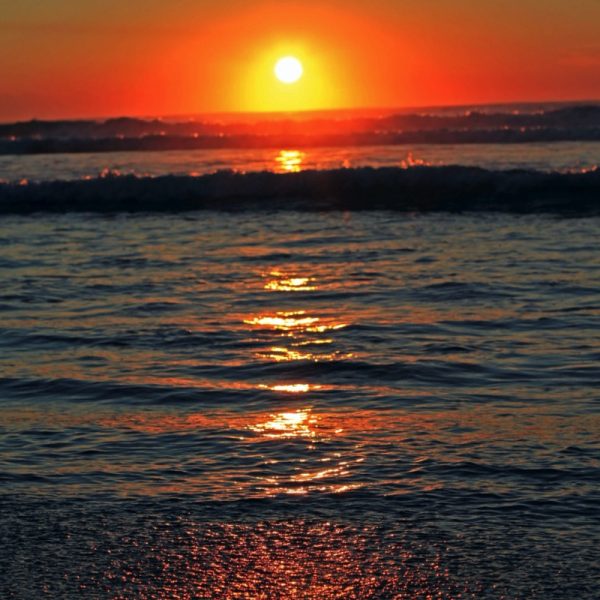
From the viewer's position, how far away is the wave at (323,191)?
73.9 ft

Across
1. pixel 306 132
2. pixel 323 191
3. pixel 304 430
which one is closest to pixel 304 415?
pixel 304 430

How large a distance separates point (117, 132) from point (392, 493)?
5648 centimetres

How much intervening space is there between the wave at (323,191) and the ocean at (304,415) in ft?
15.6

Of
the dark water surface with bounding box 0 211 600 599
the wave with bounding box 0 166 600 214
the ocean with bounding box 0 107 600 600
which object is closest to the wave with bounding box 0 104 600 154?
the wave with bounding box 0 166 600 214

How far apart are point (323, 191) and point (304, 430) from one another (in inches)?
712

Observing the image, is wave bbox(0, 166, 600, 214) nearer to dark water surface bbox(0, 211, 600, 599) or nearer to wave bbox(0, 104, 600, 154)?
dark water surface bbox(0, 211, 600, 599)

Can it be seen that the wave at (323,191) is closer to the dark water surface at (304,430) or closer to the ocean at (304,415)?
the ocean at (304,415)

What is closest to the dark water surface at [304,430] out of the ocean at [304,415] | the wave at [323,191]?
the ocean at [304,415]

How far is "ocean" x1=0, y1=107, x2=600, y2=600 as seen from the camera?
472 cm

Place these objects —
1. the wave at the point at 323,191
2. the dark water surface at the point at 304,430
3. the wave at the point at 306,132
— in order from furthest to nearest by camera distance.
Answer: the wave at the point at 306,132, the wave at the point at 323,191, the dark water surface at the point at 304,430

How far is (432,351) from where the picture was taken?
9008 millimetres

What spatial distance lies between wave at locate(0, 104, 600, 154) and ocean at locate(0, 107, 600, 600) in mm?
29374

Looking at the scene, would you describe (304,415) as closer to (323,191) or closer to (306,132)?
(323,191)

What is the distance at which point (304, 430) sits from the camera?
6852mm
